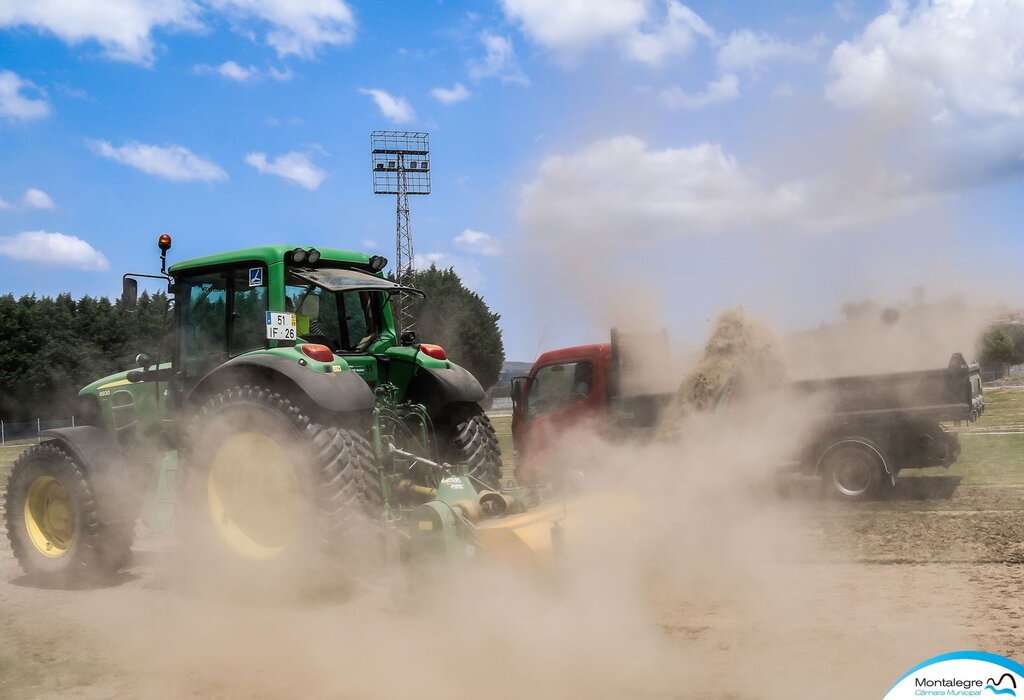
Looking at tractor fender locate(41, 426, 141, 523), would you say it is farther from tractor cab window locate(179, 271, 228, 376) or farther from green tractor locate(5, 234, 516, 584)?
tractor cab window locate(179, 271, 228, 376)

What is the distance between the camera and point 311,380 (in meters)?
5.72

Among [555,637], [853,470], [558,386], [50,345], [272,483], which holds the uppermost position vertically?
[50,345]

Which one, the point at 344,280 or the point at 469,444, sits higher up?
the point at 344,280

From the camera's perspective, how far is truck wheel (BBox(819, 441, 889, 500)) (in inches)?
414

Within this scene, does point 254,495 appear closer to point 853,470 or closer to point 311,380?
point 311,380

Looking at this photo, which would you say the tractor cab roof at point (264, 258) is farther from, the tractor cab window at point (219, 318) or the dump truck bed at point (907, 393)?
the dump truck bed at point (907, 393)

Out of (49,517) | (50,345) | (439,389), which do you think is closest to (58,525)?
(49,517)

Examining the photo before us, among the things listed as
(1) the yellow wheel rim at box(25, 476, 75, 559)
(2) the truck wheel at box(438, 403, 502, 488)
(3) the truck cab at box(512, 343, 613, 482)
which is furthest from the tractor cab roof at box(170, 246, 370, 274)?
(3) the truck cab at box(512, 343, 613, 482)

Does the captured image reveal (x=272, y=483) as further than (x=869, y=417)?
No

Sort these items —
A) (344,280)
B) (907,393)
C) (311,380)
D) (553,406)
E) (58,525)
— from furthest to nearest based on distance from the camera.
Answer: (553,406)
(907,393)
(58,525)
(344,280)
(311,380)

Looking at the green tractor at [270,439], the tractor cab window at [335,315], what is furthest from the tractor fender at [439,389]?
the tractor cab window at [335,315]

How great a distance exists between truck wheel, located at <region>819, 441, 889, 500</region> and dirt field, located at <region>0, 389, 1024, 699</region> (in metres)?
2.93

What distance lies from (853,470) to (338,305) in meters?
7.21

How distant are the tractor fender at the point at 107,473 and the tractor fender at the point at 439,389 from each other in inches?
103
